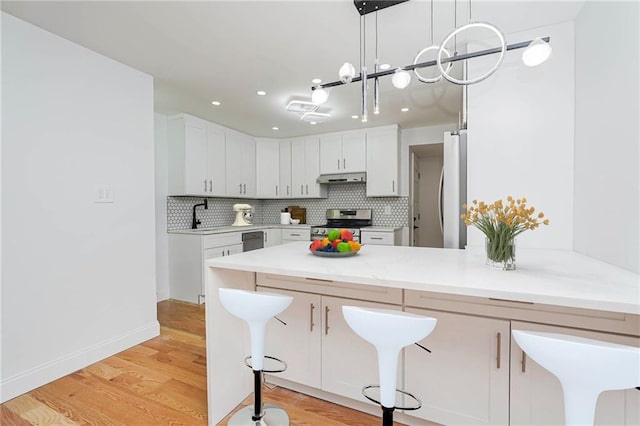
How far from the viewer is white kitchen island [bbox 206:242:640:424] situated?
3.50ft

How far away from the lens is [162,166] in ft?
13.0

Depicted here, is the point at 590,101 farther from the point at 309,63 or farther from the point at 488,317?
the point at 309,63

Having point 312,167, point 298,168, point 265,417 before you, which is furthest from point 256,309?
point 298,168

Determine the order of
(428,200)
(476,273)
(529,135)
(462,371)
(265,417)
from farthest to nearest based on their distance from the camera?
(428,200)
(529,135)
(265,417)
(462,371)
(476,273)

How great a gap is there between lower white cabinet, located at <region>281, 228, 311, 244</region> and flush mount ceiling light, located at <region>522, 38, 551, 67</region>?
3.61 m

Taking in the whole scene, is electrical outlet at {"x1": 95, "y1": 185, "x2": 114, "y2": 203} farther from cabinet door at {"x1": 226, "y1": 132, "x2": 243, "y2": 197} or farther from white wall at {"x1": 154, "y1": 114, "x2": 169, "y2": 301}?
cabinet door at {"x1": 226, "y1": 132, "x2": 243, "y2": 197}

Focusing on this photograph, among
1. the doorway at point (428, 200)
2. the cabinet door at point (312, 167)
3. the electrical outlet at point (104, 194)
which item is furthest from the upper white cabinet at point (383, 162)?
the electrical outlet at point (104, 194)

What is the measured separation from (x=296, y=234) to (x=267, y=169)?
4.09 feet

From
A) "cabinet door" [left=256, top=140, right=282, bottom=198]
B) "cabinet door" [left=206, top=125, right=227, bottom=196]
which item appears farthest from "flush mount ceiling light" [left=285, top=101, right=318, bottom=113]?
"cabinet door" [left=256, top=140, right=282, bottom=198]

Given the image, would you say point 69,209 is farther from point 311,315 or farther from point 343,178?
point 343,178

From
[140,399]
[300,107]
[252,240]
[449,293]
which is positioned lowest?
[140,399]

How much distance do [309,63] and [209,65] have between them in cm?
84

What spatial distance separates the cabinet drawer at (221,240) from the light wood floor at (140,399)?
4.81ft

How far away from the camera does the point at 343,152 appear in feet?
15.4
